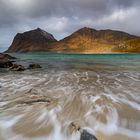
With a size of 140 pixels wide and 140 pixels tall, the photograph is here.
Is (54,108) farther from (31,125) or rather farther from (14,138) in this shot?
(14,138)

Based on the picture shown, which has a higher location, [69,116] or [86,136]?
[86,136]

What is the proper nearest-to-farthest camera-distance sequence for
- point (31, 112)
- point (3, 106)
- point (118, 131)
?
point (118, 131) → point (31, 112) → point (3, 106)

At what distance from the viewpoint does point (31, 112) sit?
217 inches

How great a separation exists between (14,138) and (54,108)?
195 centimetres

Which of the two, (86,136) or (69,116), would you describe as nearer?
(86,136)

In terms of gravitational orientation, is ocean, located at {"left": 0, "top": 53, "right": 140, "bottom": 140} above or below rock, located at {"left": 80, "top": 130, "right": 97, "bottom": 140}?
below

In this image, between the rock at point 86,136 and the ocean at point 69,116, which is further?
the ocean at point 69,116

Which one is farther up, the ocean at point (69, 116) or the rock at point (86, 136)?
the rock at point (86, 136)

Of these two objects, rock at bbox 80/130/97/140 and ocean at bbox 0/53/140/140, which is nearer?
rock at bbox 80/130/97/140

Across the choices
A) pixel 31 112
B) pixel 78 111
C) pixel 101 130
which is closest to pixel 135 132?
pixel 101 130

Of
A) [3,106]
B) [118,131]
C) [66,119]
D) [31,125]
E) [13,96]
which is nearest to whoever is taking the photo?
[118,131]

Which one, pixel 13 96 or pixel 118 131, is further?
pixel 13 96

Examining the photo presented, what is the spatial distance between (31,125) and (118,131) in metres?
2.37

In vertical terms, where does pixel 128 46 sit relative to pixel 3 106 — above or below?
below
